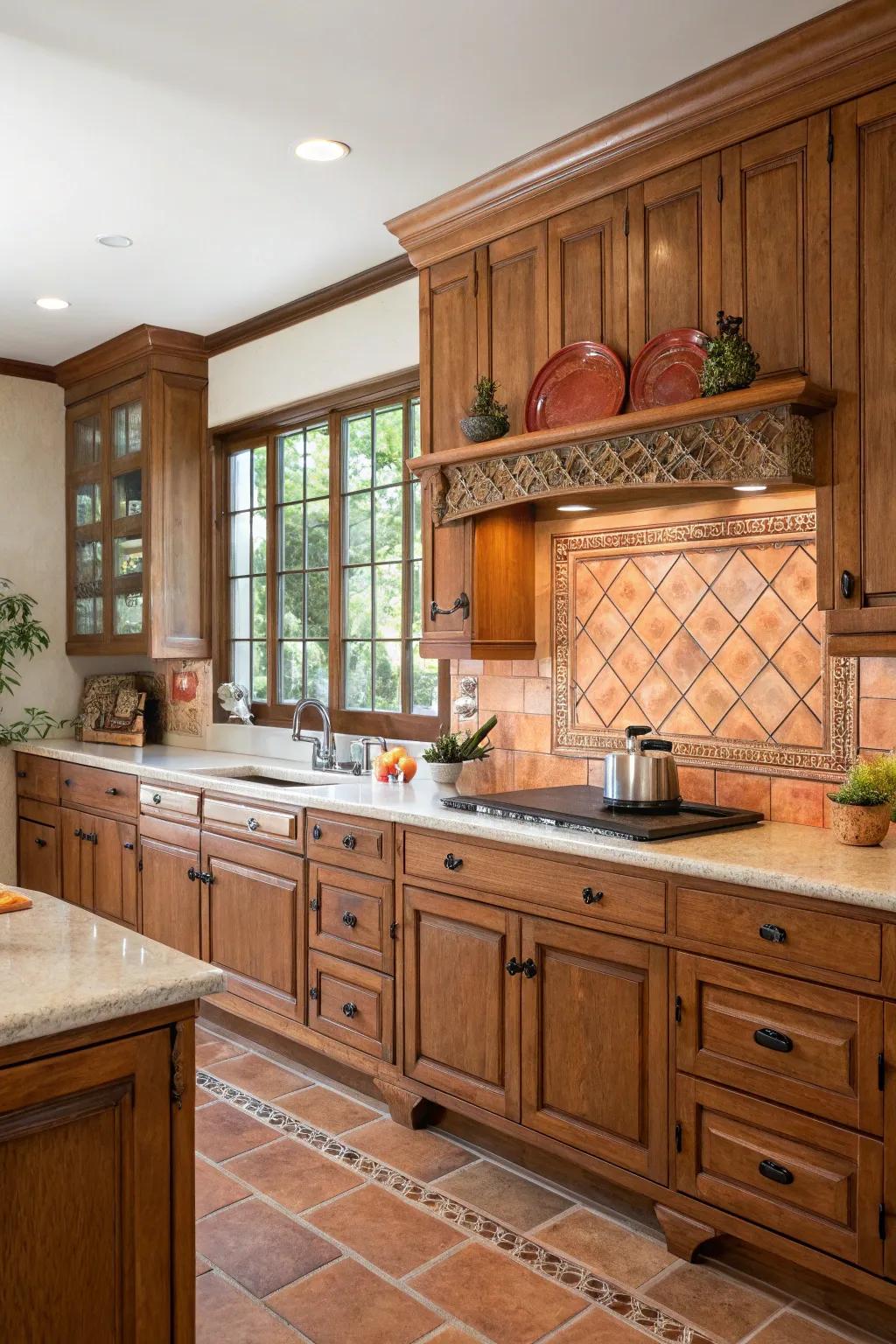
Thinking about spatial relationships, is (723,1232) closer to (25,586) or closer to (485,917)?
(485,917)

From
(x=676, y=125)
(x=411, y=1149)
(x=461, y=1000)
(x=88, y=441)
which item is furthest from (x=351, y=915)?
(x=88, y=441)

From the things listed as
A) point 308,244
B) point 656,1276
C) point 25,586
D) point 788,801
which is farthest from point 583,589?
point 25,586

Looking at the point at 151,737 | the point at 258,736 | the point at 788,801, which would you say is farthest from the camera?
the point at 151,737

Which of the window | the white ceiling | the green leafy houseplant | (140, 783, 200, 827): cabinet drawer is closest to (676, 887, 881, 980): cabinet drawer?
the window

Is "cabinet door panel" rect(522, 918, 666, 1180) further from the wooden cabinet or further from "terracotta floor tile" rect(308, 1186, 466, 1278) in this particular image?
the wooden cabinet

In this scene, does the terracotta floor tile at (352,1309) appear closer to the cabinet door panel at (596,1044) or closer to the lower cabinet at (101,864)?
the cabinet door panel at (596,1044)

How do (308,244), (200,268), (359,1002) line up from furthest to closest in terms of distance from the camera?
(200,268), (308,244), (359,1002)

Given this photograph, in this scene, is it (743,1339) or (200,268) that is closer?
(743,1339)

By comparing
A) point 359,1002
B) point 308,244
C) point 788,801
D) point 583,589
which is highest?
point 308,244

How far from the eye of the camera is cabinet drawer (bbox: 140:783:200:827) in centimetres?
411

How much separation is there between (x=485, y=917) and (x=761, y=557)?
47.2 inches

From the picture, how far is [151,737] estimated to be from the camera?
5566 mm

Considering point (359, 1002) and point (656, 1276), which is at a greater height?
point (359, 1002)

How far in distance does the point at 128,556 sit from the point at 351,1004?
2733 millimetres
